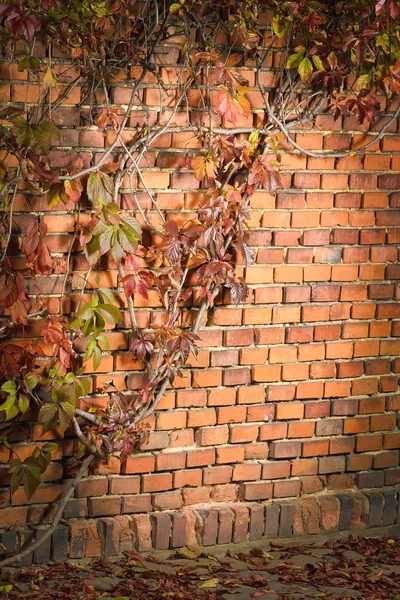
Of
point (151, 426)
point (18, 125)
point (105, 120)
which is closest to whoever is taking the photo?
point (18, 125)

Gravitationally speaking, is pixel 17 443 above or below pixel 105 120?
below

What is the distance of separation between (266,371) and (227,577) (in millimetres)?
801

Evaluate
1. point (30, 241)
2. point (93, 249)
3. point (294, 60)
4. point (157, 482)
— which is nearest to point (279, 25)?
point (294, 60)

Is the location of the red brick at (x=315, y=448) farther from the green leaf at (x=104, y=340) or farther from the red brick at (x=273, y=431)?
the green leaf at (x=104, y=340)

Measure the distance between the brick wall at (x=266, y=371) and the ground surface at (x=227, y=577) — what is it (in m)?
0.09

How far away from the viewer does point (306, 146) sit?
147 inches

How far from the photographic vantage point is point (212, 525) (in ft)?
12.2

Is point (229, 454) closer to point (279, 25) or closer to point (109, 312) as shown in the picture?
point (109, 312)

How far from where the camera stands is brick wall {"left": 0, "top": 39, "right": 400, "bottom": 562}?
3498mm

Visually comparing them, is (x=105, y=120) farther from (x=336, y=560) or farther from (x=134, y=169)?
(x=336, y=560)

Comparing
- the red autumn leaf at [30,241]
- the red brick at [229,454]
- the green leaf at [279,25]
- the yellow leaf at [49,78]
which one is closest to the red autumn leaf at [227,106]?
the green leaf at [279,25]

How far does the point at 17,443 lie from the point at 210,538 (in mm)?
850

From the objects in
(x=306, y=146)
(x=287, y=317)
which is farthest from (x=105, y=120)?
(x=287, y=317)

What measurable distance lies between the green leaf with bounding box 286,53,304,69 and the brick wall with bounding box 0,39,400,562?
0.16 metres
